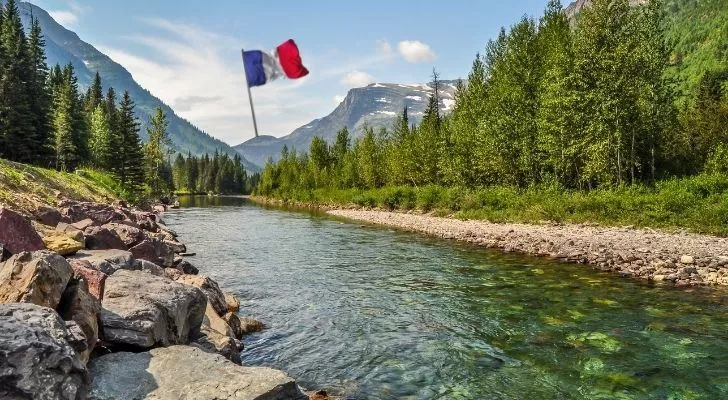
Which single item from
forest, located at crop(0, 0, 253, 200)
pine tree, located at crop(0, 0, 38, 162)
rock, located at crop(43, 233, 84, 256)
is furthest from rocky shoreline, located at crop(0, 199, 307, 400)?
pine tree, located at crop(0, 0, 38, 162)

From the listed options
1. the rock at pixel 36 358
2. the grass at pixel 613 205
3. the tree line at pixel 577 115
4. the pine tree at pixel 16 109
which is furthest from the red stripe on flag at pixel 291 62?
the pine tree at pixel 16 109

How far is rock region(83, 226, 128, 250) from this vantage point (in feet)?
Result: 46.8

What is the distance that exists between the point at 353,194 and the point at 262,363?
2758 inches

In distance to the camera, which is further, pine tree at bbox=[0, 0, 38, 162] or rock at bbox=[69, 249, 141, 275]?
pine tree at bbox=[0, 0, 38, 162]

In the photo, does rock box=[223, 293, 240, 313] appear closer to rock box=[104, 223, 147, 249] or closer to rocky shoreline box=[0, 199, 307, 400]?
rocky shoreline box=[0, 199, 307, 400]

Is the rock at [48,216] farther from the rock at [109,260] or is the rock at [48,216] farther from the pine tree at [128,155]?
the pine tree at [128,155]

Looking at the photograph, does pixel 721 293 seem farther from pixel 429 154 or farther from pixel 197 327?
pixel 429 154

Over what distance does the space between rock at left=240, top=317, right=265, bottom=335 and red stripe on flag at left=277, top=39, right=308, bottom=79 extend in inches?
256

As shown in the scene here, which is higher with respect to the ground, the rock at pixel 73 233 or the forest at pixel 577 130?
the forest at pixel 577 130

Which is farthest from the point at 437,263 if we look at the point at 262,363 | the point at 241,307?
the point at 262,363

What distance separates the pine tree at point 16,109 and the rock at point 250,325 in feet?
183

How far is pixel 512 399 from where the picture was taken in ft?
27.3

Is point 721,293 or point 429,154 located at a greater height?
point 429,154

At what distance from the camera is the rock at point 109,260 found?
418 inches
